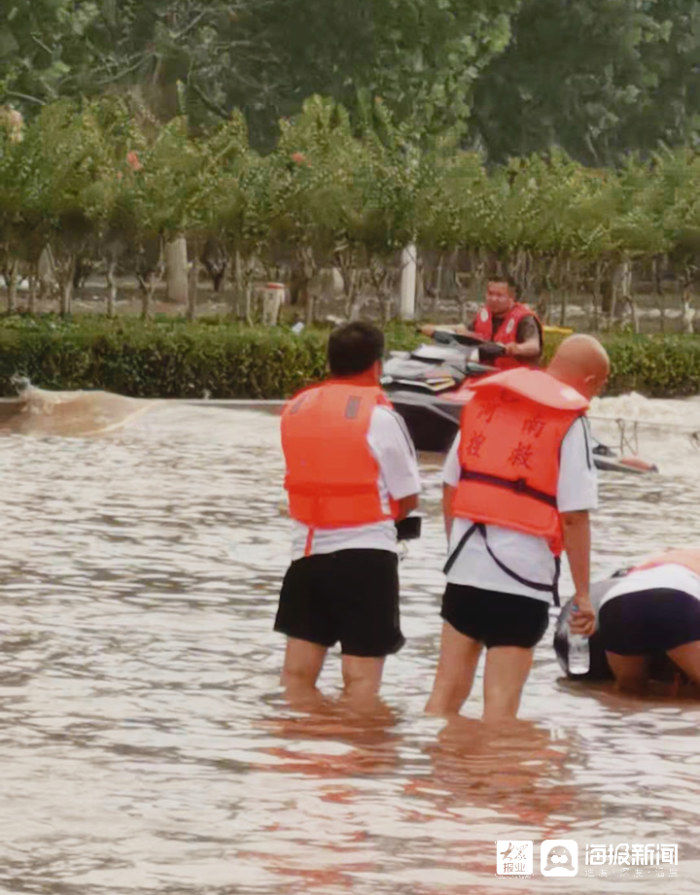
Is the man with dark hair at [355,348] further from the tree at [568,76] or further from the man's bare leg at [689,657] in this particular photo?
the tree at [568,76]

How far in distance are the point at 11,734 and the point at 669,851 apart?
2836 mm

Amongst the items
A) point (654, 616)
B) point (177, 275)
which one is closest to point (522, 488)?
point (654, 616)

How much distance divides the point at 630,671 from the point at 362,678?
1508 mm

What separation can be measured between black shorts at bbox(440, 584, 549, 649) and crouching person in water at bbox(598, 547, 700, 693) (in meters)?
1.30

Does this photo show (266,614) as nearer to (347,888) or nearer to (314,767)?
(314,767)

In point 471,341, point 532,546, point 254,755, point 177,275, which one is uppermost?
point 532,546

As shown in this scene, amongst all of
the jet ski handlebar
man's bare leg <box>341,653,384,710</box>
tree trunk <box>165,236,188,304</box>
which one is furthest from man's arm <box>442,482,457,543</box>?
tree trunk <box>165,236,188,304</box>

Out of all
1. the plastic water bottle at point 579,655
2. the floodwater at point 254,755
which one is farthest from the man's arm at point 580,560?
the plastic water bottle at point 579,655

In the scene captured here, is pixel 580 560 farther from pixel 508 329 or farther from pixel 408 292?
pixel 408 292

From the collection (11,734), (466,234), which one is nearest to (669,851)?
(11,734)

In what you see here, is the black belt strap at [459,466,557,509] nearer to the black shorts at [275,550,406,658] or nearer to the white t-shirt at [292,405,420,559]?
the white t-shirt at [292,405,420,559]

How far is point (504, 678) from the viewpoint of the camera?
8867 millimetres

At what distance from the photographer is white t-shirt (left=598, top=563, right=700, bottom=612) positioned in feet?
33.0

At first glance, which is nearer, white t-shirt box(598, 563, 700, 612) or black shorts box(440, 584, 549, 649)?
black shorts box(440, 584, 549, 649)
